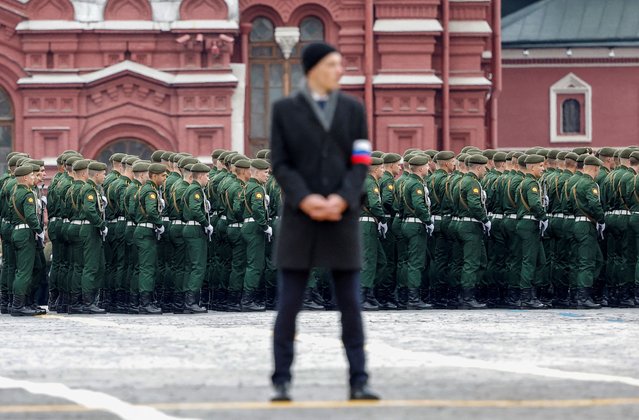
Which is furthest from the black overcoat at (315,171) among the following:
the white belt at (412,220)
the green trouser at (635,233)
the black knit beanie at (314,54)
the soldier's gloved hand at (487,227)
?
the green trouser at (635,233)

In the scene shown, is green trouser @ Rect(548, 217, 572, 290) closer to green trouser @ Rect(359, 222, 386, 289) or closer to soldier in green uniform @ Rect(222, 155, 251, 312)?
green trouser @ Rect(359, 222, 386, 289)

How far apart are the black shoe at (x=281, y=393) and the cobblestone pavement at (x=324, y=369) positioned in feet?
0.23

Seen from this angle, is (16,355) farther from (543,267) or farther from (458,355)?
(543,267)

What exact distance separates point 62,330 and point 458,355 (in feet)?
15.8

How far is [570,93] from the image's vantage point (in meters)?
41.6

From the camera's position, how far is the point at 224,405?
372 inches

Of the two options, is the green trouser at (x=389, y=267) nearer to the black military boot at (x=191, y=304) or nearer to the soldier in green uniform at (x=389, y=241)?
the soldier in green uniform at (x=389, y=241)

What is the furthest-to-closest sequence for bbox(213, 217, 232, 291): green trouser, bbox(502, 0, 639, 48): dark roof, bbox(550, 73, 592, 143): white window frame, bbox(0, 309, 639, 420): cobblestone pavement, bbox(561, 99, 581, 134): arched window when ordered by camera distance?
bbox(561, 99, 581, 134): arched window, bbox(550, 73, 592, 143): white window frame, bbox(502, 0, 639, 48): dark roof, bbox(213, 217, 232, 291): green trouser, bbox(0, 309, 639, 420): cobblestone pavement

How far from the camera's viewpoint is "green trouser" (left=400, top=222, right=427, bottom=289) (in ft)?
64.7

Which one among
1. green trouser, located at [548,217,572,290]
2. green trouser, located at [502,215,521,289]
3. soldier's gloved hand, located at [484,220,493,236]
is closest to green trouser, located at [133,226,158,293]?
soldier's gloved hand, located at [484,220,493,236]

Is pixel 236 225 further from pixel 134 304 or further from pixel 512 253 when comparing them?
pixel 512 253

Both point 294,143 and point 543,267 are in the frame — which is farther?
point 543,267

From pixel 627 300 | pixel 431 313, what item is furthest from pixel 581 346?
pixel 627 300

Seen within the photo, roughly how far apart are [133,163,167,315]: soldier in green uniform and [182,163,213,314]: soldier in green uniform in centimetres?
30
